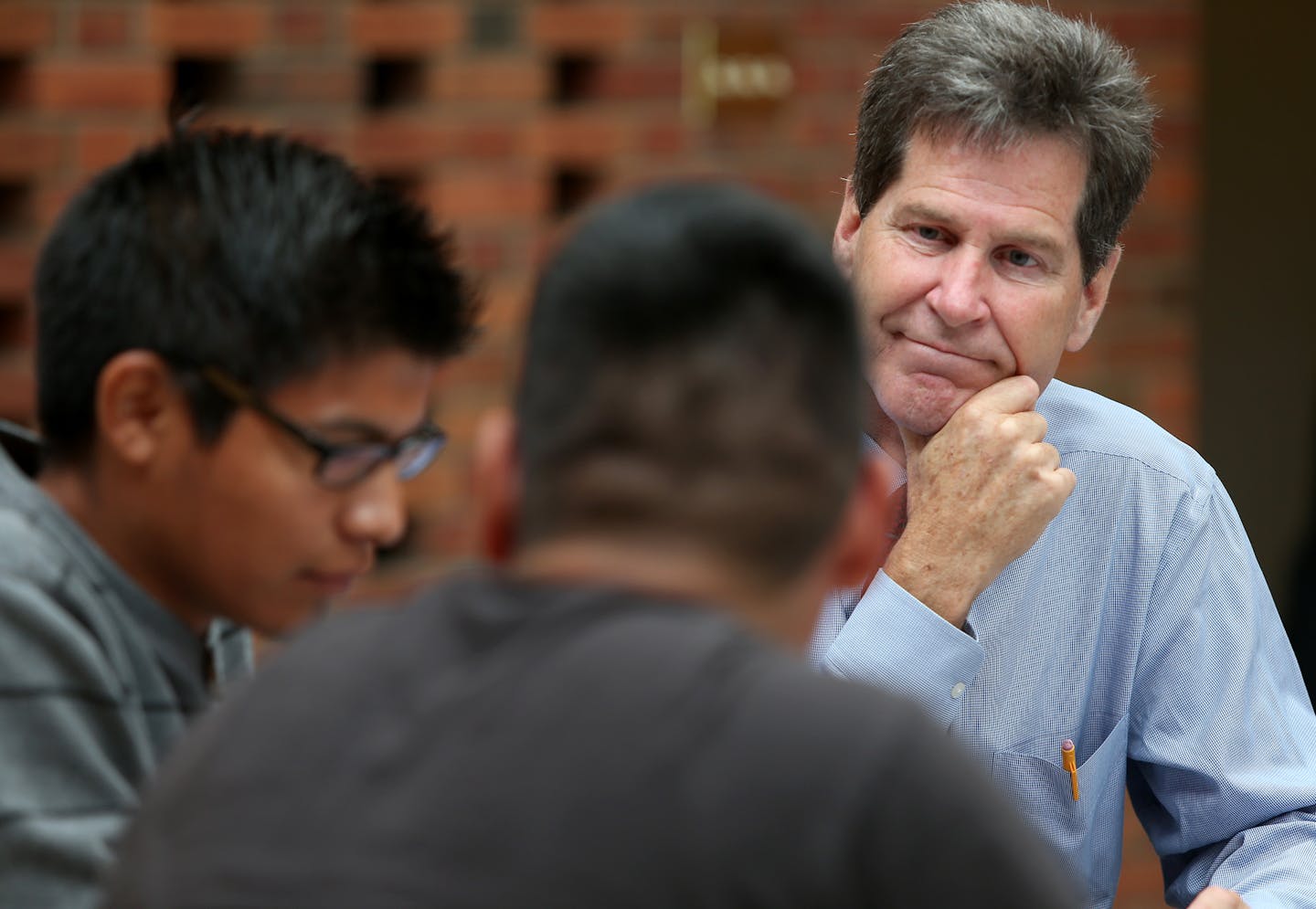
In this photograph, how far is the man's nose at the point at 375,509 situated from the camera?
1479 millimetres

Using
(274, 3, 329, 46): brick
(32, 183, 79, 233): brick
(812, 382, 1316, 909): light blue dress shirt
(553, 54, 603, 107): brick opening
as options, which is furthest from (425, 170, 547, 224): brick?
(812, 382, 1316, 909): light blue dress shirt

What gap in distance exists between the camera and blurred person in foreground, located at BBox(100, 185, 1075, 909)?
3.07 ft

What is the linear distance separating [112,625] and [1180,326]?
2.89 meters

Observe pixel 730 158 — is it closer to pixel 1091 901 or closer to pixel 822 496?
pixel 1091 901

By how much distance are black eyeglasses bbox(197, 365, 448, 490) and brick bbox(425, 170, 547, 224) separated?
1.96m

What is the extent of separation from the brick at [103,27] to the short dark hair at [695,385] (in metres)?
2.42

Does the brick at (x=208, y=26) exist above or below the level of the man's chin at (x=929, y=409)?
above

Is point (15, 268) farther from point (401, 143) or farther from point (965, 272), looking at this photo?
point (965, 272)

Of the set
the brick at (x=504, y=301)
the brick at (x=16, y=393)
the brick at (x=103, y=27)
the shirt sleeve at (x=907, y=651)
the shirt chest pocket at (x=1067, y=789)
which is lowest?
the shirt chest pocket at (x=1067, y=789)

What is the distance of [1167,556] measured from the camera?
2020mm

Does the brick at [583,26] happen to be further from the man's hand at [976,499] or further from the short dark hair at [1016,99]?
the man's hand at [976,499]

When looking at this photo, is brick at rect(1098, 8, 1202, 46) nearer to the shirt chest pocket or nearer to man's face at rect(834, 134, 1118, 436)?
man's face at rect(834, 134, 1118, 436)

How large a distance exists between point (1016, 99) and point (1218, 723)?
718 mm

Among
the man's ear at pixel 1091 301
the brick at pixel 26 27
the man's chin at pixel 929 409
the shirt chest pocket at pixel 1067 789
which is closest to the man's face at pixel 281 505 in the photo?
the man's chin at pixel 929 409
